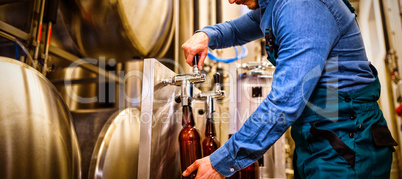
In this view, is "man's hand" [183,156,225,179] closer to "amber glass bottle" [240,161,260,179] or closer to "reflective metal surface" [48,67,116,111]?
"amber glass bottle" [240,161,260,179]

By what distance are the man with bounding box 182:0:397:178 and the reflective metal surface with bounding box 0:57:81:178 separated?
1.86 feet

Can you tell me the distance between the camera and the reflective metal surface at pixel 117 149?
1.16 metres

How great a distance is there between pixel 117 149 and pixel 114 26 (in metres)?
0.65

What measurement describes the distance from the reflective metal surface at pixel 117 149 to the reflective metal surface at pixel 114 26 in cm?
38

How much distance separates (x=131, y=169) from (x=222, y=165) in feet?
2.55

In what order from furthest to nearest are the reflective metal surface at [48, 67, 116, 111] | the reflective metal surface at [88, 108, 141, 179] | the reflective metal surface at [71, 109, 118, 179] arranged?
1. the reflective metal surface at [48, 67, 116, 111]
2. the reflective metal surface at [71, 109, 118, 179]
3. the reflective metal surface at [88, 108, 141, 179]

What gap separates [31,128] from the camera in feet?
2.64

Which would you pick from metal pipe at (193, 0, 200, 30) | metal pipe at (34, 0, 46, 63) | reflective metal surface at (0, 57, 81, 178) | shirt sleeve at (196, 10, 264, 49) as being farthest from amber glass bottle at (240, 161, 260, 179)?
metal pipe at (193, 0, 200, 30)

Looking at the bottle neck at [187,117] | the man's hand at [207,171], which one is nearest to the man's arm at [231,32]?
the bottle neck at [187,117]

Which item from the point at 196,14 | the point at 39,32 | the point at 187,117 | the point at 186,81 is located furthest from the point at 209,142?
the point at 196,14

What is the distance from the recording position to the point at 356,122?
0.63 metres

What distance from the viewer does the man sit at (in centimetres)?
60

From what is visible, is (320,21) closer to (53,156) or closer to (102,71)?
(53,156)

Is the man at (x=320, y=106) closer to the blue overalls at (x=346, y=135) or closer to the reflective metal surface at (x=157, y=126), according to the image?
the blue overalls at (x=346, y=135)
